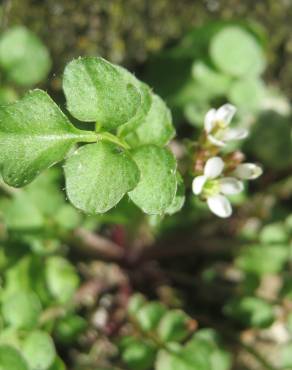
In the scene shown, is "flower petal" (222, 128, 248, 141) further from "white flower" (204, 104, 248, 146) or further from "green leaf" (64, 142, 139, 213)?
"green leaf" (64, 142, 139, 213)

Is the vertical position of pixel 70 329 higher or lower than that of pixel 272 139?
lower

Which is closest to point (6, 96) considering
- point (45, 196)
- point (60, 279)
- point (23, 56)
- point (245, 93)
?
point (23, 56)

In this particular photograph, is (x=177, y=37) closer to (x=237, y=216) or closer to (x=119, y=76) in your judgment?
(x=237, y=216)

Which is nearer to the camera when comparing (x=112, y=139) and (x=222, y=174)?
(x=112, y=139)

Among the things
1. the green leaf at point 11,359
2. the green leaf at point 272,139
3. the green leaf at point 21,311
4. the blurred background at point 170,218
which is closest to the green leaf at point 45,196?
the blurred background at point 170,218

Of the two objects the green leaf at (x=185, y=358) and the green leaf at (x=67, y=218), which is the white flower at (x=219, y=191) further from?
the green leaf at (x=67, y=218)

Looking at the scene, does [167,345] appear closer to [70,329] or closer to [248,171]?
[70,329]

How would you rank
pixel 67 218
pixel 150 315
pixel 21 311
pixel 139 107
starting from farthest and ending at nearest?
pixel 67 218 → pixel 150 315 → pixel 21 311 → pixel 139 107

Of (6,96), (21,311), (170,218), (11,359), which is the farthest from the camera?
(170,218)
